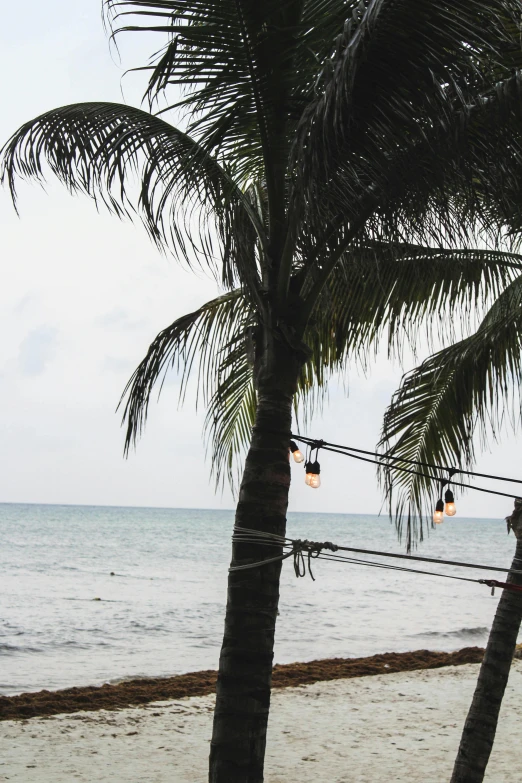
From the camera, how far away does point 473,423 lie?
20.5 feet

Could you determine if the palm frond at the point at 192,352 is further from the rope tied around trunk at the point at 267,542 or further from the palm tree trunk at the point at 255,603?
the rope tied around trunk at the point at 267,542

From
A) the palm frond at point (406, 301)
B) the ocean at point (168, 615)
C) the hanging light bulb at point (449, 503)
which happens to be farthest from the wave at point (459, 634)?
the palm frond at point (406, 301)

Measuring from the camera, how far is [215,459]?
5.75 m

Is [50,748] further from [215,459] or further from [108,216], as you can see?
[108,216]

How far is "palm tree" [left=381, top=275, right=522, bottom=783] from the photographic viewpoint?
5.26 m

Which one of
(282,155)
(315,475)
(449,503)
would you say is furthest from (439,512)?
(282,155)

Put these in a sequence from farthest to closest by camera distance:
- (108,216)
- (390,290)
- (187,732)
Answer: (187,732), (390,290), (108,216)

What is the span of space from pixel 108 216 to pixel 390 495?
356 cm

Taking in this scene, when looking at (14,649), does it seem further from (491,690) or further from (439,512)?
(491,690)

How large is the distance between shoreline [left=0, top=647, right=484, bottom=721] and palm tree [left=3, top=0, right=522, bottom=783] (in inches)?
230

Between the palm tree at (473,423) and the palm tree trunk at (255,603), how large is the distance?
234 centimetres

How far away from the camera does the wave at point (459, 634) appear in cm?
1895

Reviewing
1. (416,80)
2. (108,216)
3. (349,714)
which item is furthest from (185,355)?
(349,714)

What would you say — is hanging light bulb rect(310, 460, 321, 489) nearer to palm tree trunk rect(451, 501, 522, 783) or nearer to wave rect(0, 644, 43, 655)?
palm tree trunk rect(451, 501, 522, 783)
